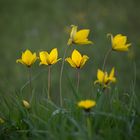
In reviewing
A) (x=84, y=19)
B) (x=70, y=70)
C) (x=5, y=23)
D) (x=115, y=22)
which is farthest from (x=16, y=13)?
(x=70, y=70)

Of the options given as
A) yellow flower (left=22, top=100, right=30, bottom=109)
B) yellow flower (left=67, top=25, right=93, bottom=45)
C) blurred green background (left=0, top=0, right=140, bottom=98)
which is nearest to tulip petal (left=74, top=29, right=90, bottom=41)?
yellow flower (left=67, top=25, right=93, bottom=45)

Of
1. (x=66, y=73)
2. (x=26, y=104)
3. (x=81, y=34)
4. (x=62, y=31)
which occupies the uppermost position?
(x=81, y=34)

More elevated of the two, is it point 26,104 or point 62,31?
point 62,31

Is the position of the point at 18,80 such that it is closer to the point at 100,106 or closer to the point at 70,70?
the point at 70,70

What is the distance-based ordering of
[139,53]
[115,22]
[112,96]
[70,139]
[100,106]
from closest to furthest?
[70,139] → [100,106] → [112,96] → [139,53] → [115,22]

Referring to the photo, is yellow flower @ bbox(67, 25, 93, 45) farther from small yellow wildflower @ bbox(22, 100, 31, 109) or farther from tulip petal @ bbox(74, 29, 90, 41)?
small yellow wildflower @ bbox(22, 100, 31, 109)

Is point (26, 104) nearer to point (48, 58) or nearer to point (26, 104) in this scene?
point (26, 104)

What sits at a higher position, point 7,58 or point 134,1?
point 134,1

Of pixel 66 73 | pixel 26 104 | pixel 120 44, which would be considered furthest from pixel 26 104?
pixel 120 44
